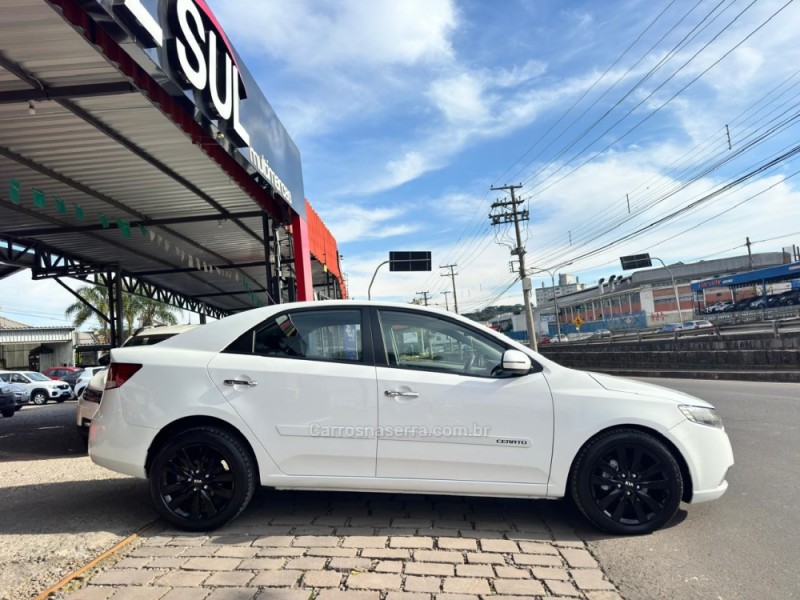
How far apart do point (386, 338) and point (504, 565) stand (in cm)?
170

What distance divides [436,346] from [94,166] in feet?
24.3

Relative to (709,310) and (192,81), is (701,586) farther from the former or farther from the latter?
(709,310)

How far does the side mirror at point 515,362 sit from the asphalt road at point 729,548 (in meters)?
1.24

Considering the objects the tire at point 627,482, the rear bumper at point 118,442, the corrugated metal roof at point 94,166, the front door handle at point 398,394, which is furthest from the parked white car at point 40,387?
the tire at point 627,482

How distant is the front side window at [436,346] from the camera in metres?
4.03

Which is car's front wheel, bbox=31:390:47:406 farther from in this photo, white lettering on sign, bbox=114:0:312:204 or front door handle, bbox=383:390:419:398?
front door handle, bbox=383:390:419:398


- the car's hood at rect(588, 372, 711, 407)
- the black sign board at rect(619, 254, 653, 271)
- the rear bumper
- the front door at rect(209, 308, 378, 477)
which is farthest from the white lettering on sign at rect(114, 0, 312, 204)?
the black sign board at rect(619, 254, 653, 271)

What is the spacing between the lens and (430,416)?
151 inches

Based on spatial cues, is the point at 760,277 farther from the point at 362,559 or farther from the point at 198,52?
the point at 362,559

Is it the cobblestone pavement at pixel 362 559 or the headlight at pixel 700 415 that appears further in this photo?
the headlight at pixel 700 415

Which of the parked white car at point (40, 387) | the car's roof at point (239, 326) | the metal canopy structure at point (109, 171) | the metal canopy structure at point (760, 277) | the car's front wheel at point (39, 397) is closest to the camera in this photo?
the car's roof at point (239, 326)

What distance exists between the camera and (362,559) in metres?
3.39

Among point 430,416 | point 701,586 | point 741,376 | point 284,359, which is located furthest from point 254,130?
point 741,376

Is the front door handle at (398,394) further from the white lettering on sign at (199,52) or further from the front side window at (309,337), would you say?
the white lettering on sign at (199,52)
